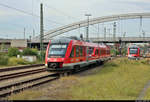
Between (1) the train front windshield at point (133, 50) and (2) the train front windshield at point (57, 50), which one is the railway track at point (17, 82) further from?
(1) the train front windshield at point (133, 50)

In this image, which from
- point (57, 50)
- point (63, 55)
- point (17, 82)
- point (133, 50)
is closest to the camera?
point (17, 82)

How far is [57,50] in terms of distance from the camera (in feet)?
48.4

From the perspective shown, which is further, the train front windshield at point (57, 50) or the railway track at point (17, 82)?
the train front windshield at point (57, 50)

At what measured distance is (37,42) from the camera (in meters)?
79.0

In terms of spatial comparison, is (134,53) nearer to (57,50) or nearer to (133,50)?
(133,50)

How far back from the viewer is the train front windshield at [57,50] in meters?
14.5

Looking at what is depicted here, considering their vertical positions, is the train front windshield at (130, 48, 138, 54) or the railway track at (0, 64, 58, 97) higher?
the train front windshield at (130, 48, 138, 54)

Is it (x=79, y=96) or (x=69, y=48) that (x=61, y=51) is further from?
(x=79, y=96)

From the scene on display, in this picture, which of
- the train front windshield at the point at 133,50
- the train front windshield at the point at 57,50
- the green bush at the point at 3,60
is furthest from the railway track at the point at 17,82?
the train front windshield at the point at 133,50

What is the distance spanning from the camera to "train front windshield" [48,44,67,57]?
569 inches

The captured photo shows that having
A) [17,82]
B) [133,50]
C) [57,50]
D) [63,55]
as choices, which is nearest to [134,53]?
[133,50]

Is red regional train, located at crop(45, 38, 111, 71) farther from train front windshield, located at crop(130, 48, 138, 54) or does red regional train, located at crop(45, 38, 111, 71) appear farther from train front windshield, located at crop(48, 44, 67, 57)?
train front windshield, located at crop(130, 48, 138, 54)

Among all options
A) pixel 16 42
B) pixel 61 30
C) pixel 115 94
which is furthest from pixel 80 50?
pixel 61 30

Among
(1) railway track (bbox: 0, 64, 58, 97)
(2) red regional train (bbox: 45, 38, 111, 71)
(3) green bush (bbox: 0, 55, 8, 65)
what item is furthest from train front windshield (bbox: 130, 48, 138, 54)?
(1) railway track (bbox: 0, 64, 58, 97)
